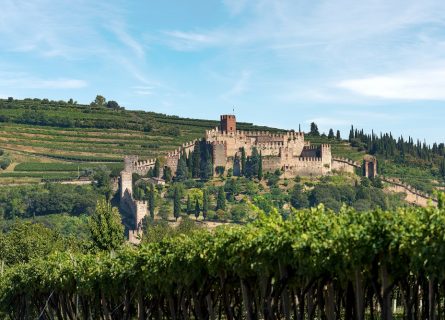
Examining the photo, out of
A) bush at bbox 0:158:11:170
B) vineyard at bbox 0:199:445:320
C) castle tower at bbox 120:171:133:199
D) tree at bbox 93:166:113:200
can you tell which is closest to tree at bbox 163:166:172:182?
castle tower at bbox 120:171:133:199

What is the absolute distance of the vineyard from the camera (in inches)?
898

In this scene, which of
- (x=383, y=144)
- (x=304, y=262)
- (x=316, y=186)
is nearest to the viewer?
(x=304, y=262)

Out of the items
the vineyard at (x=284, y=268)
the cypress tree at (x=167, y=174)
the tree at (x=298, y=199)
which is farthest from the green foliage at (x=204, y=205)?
the vineyard at (x=284, y=268)

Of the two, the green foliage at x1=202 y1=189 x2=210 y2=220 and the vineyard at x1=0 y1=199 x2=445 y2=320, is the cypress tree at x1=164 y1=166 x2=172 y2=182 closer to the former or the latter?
the green foliage at x1=202 y1=189 x2=210 y2=220

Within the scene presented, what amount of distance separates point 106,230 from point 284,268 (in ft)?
100

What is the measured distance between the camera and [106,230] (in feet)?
183

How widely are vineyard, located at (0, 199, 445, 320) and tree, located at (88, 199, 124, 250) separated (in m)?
15.6

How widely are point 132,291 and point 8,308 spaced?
41.4 ft

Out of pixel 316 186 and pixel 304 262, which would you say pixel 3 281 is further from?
pixel 316 186

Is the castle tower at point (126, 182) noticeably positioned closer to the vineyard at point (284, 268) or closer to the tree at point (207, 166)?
the tree at point (207, 166)

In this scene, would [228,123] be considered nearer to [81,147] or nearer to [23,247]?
[81,147]

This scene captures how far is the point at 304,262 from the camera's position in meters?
24.8

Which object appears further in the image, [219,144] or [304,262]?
[219,144]

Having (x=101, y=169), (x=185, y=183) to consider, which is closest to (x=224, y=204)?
(x=185, y=183)
